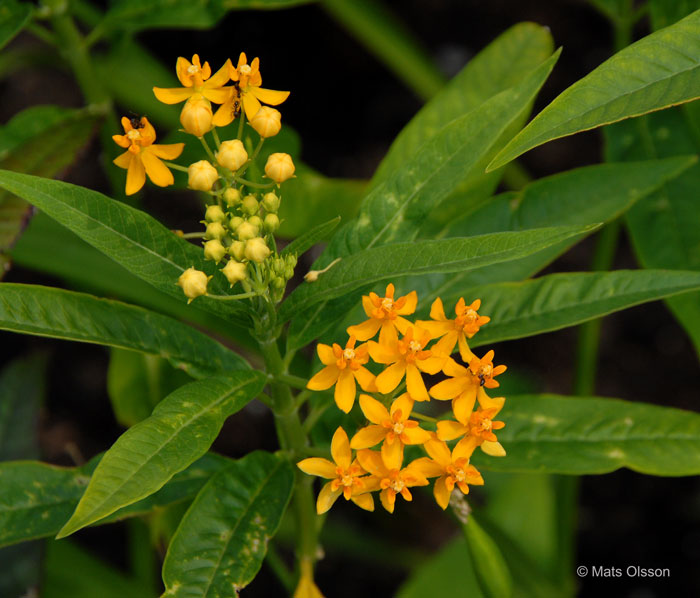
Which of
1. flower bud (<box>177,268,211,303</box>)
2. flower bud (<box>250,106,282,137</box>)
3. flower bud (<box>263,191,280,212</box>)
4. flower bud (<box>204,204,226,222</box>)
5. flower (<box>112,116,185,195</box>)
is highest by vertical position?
flower bud (<box>250,106,282,137</box>)

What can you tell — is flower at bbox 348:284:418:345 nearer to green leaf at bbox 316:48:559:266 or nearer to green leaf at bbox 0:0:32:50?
green leaf at bbox 316:48:559:266

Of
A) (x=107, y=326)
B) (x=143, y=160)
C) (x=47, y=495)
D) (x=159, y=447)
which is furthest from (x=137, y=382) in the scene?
(x=159, y=447)

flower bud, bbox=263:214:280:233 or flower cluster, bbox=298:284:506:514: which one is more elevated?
flower bud, bbox=263:214:280:233

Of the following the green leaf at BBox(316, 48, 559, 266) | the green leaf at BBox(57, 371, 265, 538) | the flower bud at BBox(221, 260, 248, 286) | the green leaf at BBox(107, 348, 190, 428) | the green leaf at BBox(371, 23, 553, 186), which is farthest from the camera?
the green leaf at BBox(107, 348, 190, 428)

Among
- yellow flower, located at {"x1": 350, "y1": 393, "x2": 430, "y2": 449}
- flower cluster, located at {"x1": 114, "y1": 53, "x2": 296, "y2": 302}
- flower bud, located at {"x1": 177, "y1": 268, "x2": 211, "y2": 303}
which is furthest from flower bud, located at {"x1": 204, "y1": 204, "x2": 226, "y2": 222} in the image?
yellow flower, located at {"x1": 350, "y1": 393, "x2": 430, "y2": 449}

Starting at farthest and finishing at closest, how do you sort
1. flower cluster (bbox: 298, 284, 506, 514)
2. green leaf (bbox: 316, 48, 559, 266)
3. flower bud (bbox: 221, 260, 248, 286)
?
green leaf (bbox: 316, 48, 559, 266) < flower cluster (bbox: 298, 284, 506, 514) < flower bud (bbox: 221, 260, 248, 286)

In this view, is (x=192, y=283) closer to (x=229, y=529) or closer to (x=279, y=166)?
(x=279, y=166)
